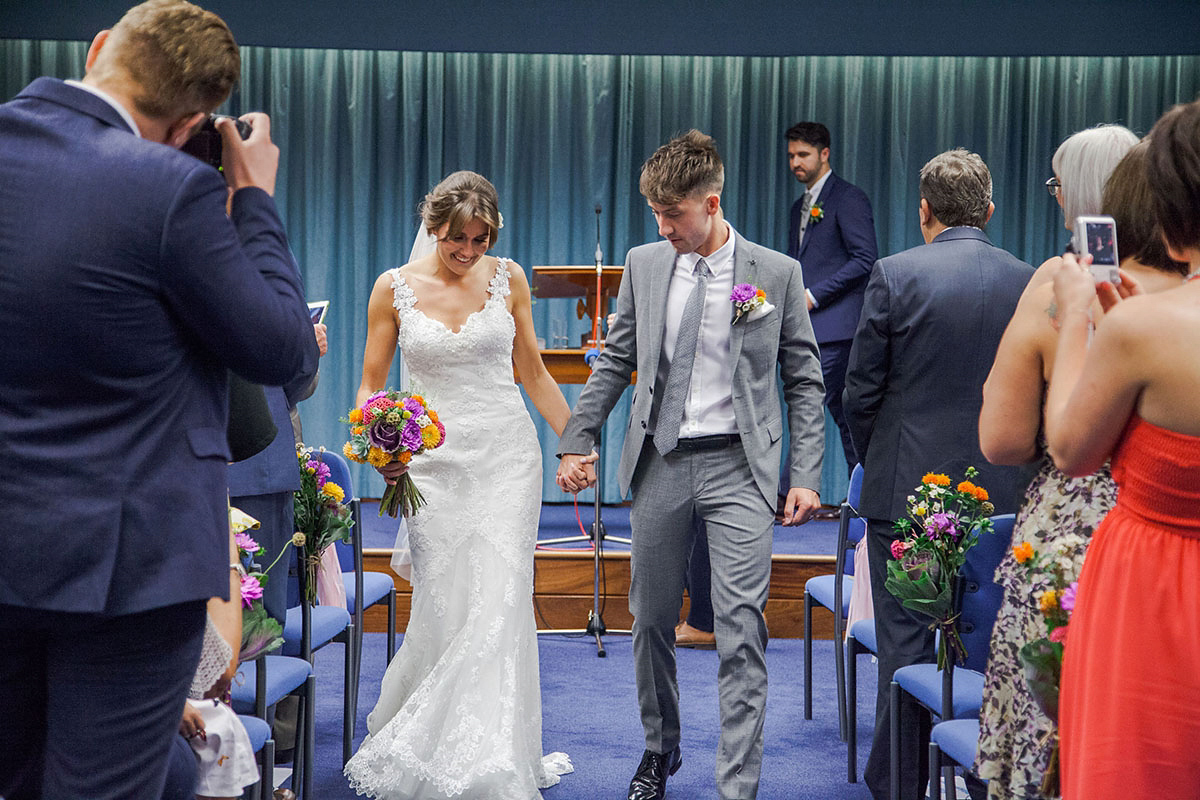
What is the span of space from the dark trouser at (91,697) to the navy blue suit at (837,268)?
5323mm

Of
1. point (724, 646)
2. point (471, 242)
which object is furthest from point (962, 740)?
point (471, 242)

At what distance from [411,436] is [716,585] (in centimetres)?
106

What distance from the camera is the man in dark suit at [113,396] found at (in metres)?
1.49

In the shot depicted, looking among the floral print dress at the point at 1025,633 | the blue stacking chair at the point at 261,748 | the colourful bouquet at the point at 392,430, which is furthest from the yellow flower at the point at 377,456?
the floral print dress at the point at 1025,633

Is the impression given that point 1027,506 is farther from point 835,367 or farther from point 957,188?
point 835,367

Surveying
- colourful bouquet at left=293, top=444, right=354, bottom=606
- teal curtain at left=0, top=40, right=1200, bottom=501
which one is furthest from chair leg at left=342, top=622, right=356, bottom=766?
teal curtain at left=0, top=40, right=1200, bottom=501

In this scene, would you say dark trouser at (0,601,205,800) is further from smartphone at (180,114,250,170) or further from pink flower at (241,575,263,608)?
A: pink flower at (241,575,263,608)

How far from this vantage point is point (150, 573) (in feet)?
4.99

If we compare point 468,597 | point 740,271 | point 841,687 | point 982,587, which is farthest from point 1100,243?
point 841,687

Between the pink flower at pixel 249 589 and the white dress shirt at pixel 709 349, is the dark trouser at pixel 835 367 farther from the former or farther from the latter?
the pink flower at pixel 249 589

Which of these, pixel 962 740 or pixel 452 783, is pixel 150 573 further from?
pixel 452 783

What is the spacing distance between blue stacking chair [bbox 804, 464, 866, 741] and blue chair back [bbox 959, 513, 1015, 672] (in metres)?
1.42

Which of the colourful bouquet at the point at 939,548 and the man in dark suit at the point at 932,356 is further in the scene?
the man in dark suit at the point at 932,356

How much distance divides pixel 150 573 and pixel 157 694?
18cm
